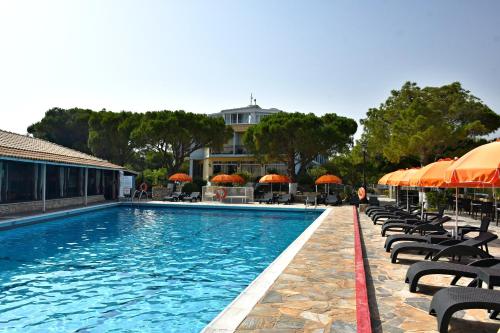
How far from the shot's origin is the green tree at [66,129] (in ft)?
150

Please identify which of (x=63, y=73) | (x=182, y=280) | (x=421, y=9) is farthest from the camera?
(x=63, y=73)

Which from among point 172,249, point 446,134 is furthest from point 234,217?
point 446,134

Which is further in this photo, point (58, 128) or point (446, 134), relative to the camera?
point (58, 128)

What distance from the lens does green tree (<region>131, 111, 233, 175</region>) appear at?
35094 millimetres

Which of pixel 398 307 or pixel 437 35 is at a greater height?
pixel 437 35

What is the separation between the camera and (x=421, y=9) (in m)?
14.3

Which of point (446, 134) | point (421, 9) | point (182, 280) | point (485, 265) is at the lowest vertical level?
point (182, 280)

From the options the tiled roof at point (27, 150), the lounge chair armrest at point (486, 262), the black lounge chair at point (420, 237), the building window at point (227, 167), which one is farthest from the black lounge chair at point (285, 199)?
the lounge chair armrest at point (486, 262)

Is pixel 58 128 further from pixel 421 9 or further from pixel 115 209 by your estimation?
pixel 421 9

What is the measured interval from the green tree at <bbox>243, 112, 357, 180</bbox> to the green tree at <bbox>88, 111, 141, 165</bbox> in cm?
1347

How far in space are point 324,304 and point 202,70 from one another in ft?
50.6

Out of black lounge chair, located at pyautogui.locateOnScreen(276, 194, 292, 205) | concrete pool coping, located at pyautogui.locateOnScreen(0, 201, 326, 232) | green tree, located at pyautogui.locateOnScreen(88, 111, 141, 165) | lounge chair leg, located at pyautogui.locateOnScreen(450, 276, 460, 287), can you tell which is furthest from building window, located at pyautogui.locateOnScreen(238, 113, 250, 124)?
lounge chair leg, located at pyautogui.locateOnScreen(450, 276, 460, 287)

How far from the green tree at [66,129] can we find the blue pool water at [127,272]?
30.6m

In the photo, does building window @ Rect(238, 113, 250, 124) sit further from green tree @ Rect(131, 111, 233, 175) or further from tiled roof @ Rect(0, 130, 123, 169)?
tiled roof @ Rect(0, 130, 123, 169)
